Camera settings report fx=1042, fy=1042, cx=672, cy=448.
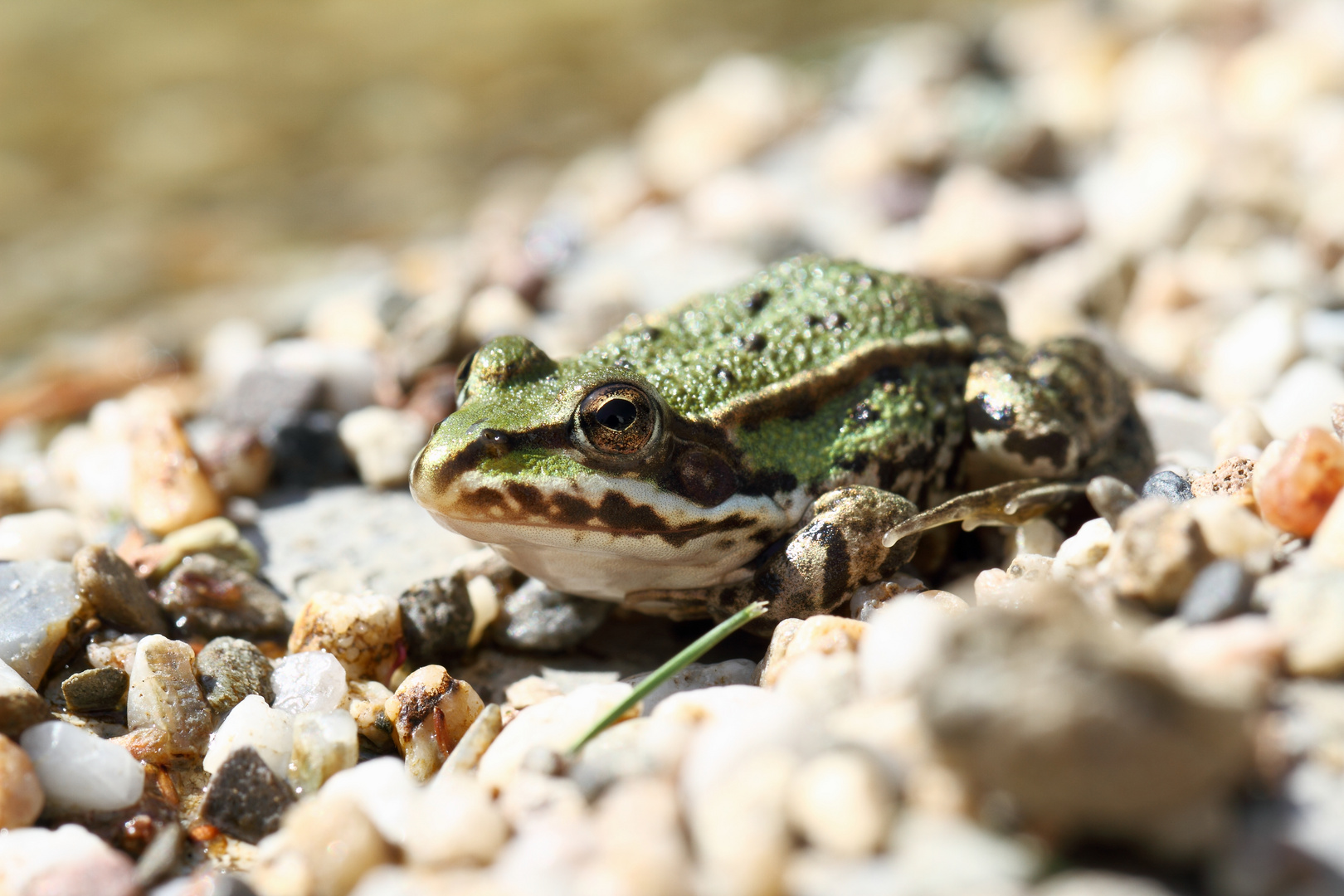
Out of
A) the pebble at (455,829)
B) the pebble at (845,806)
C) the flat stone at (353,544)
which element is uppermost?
the flat stone at (353,544)

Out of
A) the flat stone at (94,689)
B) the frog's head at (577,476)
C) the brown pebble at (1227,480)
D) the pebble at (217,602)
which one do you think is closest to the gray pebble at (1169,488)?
the brown pebble at (1227,480)

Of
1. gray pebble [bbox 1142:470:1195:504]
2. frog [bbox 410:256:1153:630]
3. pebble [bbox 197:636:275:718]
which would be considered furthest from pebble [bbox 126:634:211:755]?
gray pebble [bbox 1142:470:1195:504]

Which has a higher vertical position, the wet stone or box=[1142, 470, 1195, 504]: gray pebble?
box=[1142, 470, 1195, 504]: gray pebble

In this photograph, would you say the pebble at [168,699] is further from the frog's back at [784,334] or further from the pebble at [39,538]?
the frog's back at [784,334]

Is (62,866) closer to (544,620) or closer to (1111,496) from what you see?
(544,620)

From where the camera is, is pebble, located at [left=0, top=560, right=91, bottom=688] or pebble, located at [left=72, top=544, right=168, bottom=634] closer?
pebble, located at [left=0, top=560, right=91, bottom=688]

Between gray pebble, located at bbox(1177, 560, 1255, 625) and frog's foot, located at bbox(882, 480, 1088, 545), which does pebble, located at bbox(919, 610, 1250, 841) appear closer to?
gray pebble, located at bbox(1177, 560, 1255, 625)

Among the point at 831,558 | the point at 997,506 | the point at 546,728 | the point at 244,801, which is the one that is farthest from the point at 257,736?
the point at 997,506
